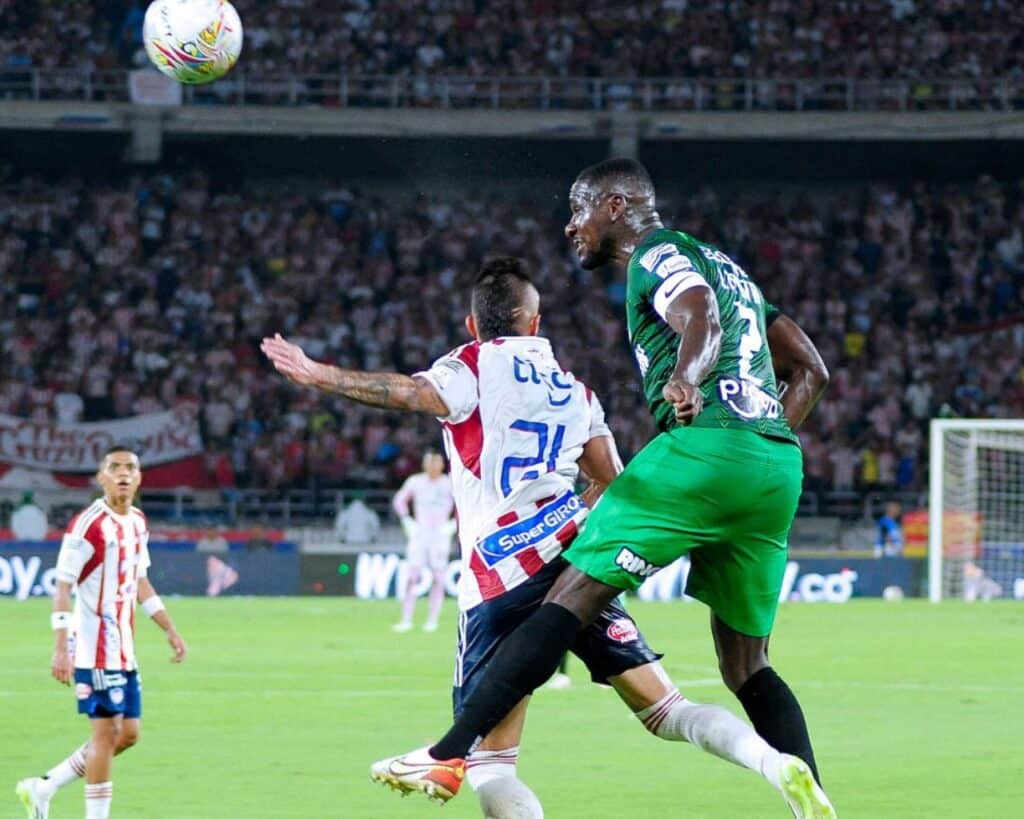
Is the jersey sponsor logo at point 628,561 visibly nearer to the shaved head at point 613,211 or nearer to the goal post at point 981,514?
the shaved head at point 613,211

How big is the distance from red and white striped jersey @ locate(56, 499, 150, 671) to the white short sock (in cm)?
37

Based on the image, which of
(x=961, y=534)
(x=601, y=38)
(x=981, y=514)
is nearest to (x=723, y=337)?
(x=961, y=534)

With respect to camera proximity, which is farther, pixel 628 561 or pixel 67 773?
pixel 67 773

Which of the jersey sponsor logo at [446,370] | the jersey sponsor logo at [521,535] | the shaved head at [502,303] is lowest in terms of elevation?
the jersey sponsor logo at [521,535]

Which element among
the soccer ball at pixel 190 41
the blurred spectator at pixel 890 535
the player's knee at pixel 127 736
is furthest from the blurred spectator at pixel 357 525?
the player's knee at pixel 127 736

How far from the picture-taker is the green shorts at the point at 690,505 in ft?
18.7

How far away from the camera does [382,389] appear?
5719 millimetres

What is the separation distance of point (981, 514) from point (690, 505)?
70.9 ft

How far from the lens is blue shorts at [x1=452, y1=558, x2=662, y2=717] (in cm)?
593

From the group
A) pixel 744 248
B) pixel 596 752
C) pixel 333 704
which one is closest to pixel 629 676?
pixel 596 752

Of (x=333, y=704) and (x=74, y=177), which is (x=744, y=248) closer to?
(x=74, y=177)

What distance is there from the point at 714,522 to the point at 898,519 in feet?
73.1

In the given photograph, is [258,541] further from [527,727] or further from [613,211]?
[613,211]

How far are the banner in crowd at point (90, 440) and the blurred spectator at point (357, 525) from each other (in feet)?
14.3
